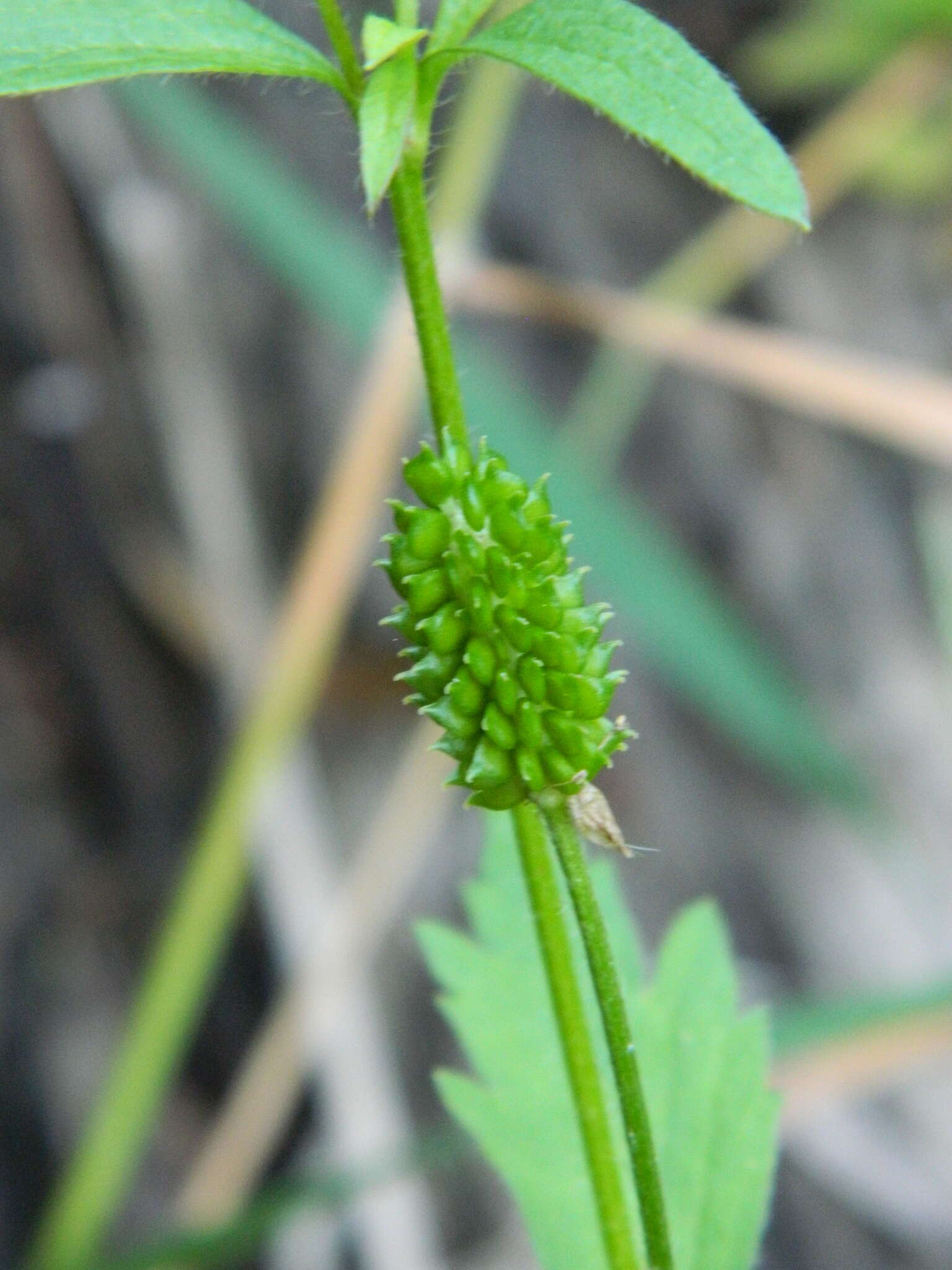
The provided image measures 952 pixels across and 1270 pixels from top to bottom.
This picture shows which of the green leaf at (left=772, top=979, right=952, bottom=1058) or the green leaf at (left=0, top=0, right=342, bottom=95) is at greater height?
the green leaf at (left=0, top=0, right=342, bottom=95)

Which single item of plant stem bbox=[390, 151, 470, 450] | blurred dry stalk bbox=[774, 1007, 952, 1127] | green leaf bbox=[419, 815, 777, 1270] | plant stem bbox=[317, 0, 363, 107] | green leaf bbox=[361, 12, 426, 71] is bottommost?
blurred dry stalk bbox=[774, 1007, 952, 1127]

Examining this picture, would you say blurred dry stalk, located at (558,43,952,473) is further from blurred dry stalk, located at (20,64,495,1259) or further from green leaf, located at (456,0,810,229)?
green leaf, located at (456,0,810,229)

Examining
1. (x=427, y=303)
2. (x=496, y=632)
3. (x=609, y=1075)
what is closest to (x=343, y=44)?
(x=427, y=303)

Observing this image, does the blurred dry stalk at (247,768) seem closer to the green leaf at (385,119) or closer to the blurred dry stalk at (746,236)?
the blurred dry stalk at (746,236)

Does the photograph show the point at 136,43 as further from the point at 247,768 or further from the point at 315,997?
the point at 315,997

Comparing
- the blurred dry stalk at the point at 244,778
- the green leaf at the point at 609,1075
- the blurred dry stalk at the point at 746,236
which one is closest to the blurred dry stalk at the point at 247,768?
the blurred dry stalk at the point at 244,778

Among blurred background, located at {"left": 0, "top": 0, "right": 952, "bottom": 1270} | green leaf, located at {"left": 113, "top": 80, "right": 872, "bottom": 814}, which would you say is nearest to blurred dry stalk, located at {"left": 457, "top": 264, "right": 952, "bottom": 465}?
blurred background, located at {"left": 0, "top": 0, "right": 952, "bottom": 1270}

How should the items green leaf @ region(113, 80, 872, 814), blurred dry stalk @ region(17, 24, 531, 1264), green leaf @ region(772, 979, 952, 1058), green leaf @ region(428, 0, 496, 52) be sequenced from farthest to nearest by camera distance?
green leaf @ region(113, 80, 872, 814) → blurred dry stalk @ region(17, 24, 531, 1264) → green leaf @ region(772, 979, 952, 1058) → green leaf @ region(428, 0, 496, 52)
